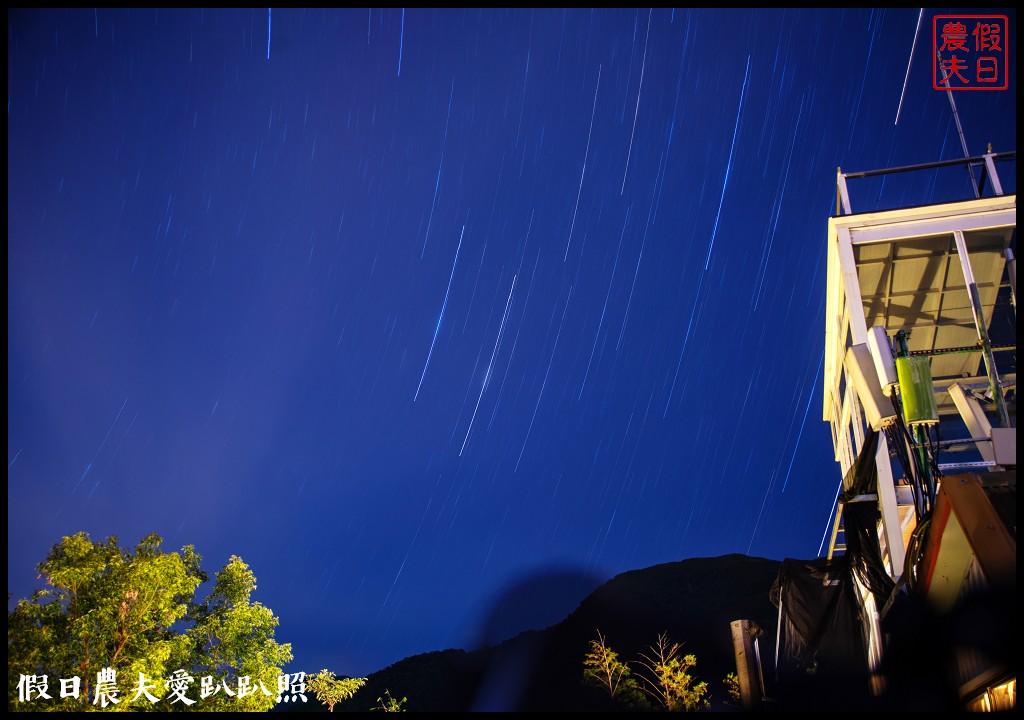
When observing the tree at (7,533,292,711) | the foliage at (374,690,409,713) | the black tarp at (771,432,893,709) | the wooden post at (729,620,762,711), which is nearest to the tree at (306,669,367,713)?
the foliage at (374,690,409,713)

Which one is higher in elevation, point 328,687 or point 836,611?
point 328,687

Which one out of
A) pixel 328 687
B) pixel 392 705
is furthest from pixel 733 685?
pixel 328 687

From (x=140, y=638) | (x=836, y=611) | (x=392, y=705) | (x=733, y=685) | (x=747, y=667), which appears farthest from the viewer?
(x=392, y=705)

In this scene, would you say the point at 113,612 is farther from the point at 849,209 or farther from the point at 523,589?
the point at 523,589

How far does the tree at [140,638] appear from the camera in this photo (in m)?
13.1

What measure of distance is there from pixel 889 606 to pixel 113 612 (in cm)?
1410

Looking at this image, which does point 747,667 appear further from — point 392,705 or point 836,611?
point 392,705

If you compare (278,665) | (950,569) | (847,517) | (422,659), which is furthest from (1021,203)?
(422,659)

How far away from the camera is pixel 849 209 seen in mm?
11102

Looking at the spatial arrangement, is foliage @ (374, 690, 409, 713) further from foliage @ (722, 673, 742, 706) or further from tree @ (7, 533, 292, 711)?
foliage @ (722, 673, 742, 706)

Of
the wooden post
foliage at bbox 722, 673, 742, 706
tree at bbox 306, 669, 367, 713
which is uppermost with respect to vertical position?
tree at bbox 306, 669, 367, 713

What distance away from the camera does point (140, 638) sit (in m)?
14.1

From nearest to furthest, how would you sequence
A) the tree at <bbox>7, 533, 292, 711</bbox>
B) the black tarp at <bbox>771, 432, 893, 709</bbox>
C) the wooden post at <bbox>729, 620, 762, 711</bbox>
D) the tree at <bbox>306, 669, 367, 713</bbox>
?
the wooden post at <bbox>729, 620, 762, 711</bbox> < the black tarp at <bbox>771, 432, 893, 709</bbox> < the tree at <bbox>7, 533, 292, 711</bbox> < the tree at <bbox>306, 669, 367, 713</bbox>

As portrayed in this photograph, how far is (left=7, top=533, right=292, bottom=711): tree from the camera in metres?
13.1
